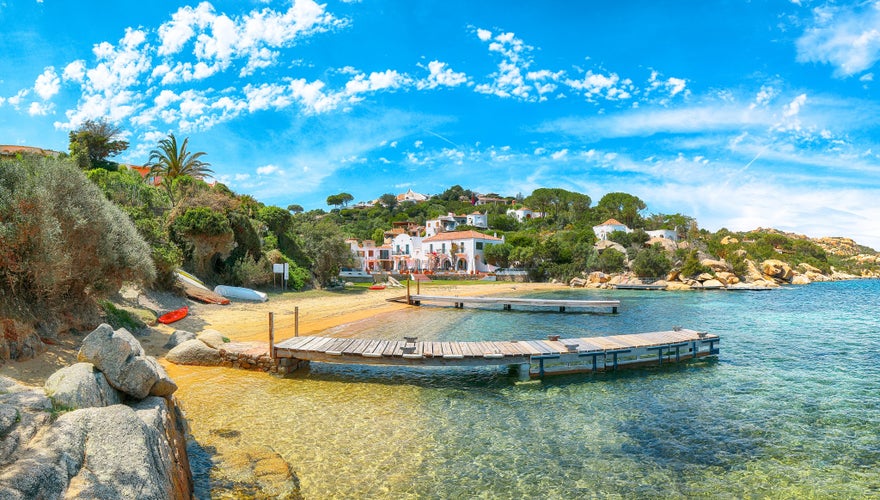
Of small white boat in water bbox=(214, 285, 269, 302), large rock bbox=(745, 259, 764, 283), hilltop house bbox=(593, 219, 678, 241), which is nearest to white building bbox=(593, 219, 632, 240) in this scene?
hilltop house bbox=(593, 219, 678, 241)

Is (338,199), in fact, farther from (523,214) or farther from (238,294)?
(238,294)

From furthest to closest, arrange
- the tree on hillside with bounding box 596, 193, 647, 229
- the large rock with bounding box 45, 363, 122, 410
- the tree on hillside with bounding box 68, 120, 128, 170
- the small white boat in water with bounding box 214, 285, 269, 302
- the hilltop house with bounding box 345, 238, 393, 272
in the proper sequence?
the tree on hillside with bounding box 596, 193, 647, 229
the hilltop house with bounding box 345, 238, 393, 272
the tree on hillside with bounding box 68, 120, 128, 170
the small white boat in water with bounding box 214, 285, 269, 302
the large rock with bounding box 45, 363, 122, 410

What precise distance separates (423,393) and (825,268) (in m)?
108

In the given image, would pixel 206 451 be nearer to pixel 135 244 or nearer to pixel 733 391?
pixel 135 244

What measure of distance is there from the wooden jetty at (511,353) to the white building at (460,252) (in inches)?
2234

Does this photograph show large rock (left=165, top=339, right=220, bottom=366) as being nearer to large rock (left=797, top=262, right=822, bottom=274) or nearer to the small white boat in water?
the small white boat in water

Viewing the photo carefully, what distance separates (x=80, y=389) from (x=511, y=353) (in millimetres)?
11176

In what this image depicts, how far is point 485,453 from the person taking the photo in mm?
8703

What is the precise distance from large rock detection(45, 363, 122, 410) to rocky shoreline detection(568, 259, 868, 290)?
61274mm

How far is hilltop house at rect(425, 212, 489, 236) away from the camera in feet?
330

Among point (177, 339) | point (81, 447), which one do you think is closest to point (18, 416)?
point (81, 447)

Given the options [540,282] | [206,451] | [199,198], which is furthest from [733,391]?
Result: [540,282]

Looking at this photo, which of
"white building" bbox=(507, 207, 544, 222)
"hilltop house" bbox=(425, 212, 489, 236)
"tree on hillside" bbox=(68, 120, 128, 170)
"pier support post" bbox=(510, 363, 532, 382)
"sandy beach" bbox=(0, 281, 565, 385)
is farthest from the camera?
"white building" bbox=(507, 207, 544, 222)

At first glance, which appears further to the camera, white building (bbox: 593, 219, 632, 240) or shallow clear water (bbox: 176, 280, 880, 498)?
white building (bbox: 593, 219, 632, 240)
